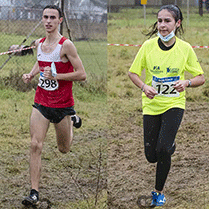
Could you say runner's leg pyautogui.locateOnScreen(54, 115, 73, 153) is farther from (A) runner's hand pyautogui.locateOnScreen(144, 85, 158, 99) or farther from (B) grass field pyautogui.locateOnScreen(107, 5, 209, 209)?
(A) runner's hand pyautogui.locateOnScreen(144, 85, 158, 99)

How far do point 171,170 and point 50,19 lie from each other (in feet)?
8.36

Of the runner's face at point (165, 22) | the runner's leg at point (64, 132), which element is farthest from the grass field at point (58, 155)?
the runner's face at point (165, 22)

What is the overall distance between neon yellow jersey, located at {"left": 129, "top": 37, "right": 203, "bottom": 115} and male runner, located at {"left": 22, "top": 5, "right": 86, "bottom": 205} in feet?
2.38

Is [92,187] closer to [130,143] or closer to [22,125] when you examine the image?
[130,143]

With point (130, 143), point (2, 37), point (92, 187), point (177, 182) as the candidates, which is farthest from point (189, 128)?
point (2, 37)

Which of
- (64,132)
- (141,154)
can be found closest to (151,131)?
(64,132)

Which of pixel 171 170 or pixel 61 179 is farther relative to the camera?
pixel 171 170

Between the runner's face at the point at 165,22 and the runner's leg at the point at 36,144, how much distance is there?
151 cm

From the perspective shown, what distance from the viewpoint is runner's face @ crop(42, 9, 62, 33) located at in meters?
4.43

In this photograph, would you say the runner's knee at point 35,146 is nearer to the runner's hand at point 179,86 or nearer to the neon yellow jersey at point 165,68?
the neon yellow jersey at point 165,68

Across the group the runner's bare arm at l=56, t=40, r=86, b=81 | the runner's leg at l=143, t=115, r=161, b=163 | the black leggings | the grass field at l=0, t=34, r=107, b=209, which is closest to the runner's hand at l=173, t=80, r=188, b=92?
the black leggings

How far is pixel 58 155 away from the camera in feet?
20.6

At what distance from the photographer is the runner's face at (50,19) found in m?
4.43

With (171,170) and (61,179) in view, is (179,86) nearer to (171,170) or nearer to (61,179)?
(171,170)
